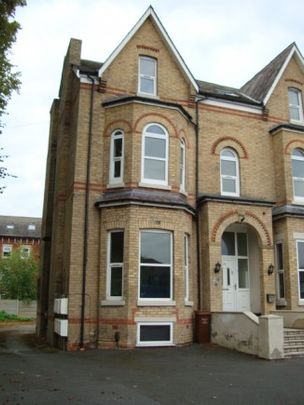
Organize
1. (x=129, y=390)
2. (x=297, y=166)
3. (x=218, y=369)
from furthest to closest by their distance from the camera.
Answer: (x=297, y=166), (x=218, y=369), (x=129, y=390)

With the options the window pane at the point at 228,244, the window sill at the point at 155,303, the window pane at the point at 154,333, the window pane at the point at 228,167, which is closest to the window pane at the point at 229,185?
the window pane at the point at 228,167

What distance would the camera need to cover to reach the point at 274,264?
18203mm

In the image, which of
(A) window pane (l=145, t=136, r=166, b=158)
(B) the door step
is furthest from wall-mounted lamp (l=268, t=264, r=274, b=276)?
(A) window pane (l=145, t=136, r=166, b=158)

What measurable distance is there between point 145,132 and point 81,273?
5444mm

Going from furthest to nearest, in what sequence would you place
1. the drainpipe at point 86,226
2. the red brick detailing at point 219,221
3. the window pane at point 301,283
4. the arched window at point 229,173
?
the arched window at point 229,173 < the window pane at point 301,283 < the red brick detailing at point 219,221 < the drainpipe at point 86,226

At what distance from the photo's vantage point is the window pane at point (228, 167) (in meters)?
18.9

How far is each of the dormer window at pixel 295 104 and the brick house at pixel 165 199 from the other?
0.04m

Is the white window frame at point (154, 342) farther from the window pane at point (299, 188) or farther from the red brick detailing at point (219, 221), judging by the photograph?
the window pane at point (299, 188)

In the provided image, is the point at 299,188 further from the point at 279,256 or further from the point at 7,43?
the point at 7,43

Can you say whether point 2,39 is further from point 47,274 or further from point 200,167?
point 47,274

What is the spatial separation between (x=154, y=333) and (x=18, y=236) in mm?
51368

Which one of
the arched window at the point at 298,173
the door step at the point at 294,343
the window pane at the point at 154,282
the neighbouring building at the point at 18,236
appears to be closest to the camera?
the door step at the point at 294,343

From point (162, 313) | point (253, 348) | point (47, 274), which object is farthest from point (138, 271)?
point (47, 274)

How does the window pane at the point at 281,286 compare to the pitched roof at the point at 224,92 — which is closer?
the window pane at the point at 281,286
